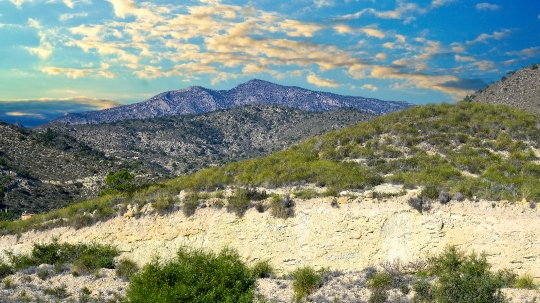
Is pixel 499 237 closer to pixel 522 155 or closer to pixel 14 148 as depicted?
pixel 522 155

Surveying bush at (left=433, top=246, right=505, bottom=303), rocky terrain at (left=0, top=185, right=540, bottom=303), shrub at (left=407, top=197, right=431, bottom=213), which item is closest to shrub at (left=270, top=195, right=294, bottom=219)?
rocky terrain at (left=0, top=185, right=540, bottom=303)

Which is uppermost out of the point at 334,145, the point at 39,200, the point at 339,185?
the point at 334,145

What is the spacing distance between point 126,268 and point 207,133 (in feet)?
303

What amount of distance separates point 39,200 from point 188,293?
38365 mm

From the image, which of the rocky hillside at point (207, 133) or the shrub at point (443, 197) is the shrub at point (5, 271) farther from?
the rocky hillside at point (207, 133)

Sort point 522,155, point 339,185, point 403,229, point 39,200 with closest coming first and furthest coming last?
1. point 403,229
2. point 339,185
3. point 522,155
4. point 39,200

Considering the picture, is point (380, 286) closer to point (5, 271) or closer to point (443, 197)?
point (443, 197)

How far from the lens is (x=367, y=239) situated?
16.0 meters

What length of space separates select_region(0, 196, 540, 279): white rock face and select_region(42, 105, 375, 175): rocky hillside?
5727 centimetres

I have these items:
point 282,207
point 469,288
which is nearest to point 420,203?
point 282,207

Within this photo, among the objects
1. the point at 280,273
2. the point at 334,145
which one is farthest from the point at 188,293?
the point at 334,145

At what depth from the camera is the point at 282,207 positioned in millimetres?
17391

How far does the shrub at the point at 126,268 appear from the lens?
17.1 metres

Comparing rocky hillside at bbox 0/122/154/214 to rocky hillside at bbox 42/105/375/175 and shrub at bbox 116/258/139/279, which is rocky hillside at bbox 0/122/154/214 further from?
shrub at bbox 116/258/139/279
